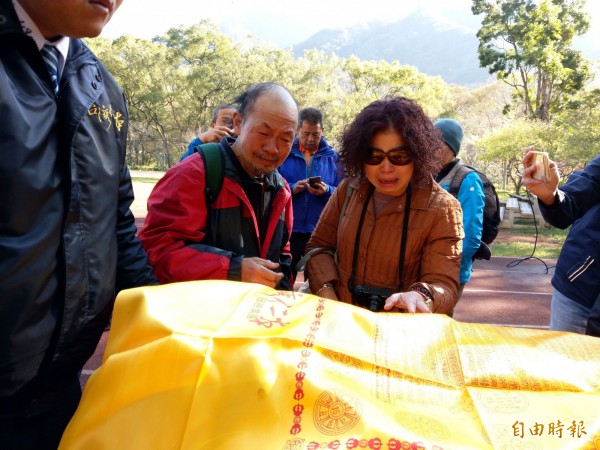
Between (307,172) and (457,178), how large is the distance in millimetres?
1392

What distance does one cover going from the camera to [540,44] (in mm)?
22625

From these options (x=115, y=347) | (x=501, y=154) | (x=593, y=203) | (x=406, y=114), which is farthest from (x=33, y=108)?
(x=501, y=154)

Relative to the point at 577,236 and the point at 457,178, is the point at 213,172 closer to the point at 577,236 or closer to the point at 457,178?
the point at 577,236

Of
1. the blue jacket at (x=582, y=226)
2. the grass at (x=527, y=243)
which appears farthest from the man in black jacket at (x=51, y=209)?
the grass at (x=527, y=243)

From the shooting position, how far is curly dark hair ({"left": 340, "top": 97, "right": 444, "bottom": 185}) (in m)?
1.98

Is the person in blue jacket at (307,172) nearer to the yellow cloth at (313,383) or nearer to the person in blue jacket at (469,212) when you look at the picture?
the person in blue jacket at (469,212)

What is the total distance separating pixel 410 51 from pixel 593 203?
185 m

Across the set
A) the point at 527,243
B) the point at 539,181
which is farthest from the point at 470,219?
the point at 527,243

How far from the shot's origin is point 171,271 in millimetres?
1746

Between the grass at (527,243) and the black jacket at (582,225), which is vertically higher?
the black jacket at (582,225)

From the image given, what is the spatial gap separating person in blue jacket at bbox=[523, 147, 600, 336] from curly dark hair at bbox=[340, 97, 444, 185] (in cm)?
39

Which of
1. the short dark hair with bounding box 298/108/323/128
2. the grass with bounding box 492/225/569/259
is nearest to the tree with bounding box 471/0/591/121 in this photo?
the grass with bounding box 492/225/569/259

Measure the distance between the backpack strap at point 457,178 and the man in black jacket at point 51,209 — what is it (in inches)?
89.7

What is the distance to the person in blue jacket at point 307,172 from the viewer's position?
3859 millimetres
